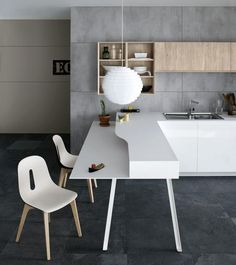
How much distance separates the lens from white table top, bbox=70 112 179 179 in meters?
3.39

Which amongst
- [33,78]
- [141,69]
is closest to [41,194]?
[141,69]

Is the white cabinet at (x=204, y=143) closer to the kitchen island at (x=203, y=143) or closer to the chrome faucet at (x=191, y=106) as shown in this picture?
the kitchen island at (x=203, y=143)

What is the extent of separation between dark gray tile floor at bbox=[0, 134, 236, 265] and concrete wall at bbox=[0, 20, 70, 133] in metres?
3.48

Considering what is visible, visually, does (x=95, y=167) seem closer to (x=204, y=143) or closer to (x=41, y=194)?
(x=41, y=194)

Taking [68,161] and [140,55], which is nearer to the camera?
[68,161]

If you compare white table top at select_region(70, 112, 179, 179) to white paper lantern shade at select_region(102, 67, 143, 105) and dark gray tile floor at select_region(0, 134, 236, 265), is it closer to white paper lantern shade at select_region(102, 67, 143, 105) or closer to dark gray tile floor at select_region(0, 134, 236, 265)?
white paper lantern shade at select_region(102, 67, 143, 105)

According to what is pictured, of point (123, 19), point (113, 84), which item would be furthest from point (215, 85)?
point (113, 84)

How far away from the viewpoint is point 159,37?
6.32 m

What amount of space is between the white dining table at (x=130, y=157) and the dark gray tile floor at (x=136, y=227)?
0.68 ft

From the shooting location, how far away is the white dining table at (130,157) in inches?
133

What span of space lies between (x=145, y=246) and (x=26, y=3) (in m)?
4.39

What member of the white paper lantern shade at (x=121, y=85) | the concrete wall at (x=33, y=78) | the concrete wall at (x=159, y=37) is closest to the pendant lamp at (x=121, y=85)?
the white paper lantern shade at (x=121, y=85)

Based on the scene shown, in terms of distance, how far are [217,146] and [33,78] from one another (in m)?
4.90

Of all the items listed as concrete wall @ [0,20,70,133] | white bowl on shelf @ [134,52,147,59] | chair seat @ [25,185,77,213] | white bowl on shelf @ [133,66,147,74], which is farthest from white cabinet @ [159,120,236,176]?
concrete wall @ [0,20,70,133]
